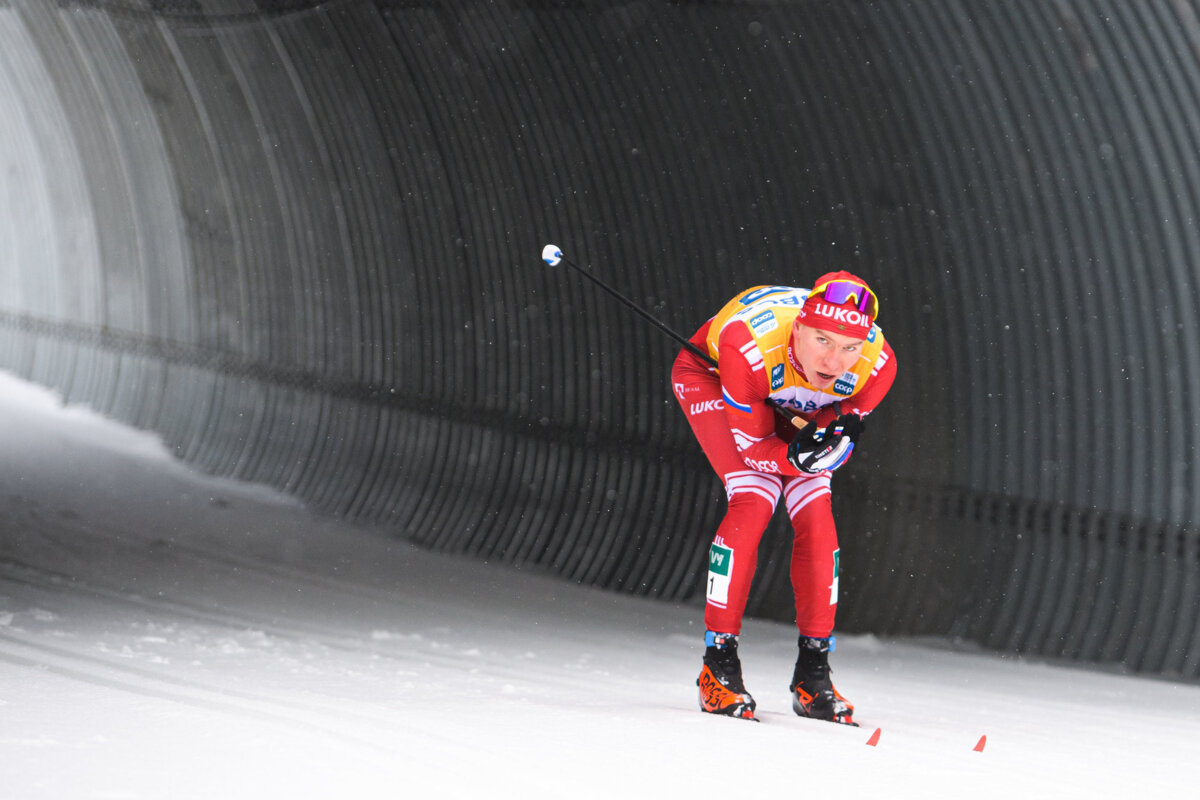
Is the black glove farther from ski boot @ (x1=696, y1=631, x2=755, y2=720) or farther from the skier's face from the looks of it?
ski boot @ (x1=696, y1=631, x2=755, y2=720)

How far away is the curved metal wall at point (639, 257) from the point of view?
7020 mm

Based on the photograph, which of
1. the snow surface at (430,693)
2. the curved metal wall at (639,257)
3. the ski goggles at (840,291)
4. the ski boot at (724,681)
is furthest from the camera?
the curved metal wall at (639,257)

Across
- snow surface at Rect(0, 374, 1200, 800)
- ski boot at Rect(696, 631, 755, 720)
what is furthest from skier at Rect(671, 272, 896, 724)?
snow surface at Rect(0, 374, 1200, 800)

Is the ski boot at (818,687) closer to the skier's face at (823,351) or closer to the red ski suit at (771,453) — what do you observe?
the red ski suit at (771,453)

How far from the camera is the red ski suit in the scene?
5160 millimetres

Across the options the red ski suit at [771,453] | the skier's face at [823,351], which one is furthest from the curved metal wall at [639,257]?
the skier's face at [823,351]

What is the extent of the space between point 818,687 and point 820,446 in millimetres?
885

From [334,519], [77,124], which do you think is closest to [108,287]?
[77,124]

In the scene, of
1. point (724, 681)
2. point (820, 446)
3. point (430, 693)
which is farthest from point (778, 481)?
point (430, 693)

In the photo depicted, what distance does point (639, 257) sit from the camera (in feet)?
32.0

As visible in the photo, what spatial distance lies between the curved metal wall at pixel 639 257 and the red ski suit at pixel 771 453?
7.32 feet

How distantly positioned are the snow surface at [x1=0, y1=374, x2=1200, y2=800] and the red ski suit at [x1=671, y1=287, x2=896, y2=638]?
425 millimetres

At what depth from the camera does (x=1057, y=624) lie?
730cm

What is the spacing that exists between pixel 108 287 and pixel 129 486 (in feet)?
14.5
